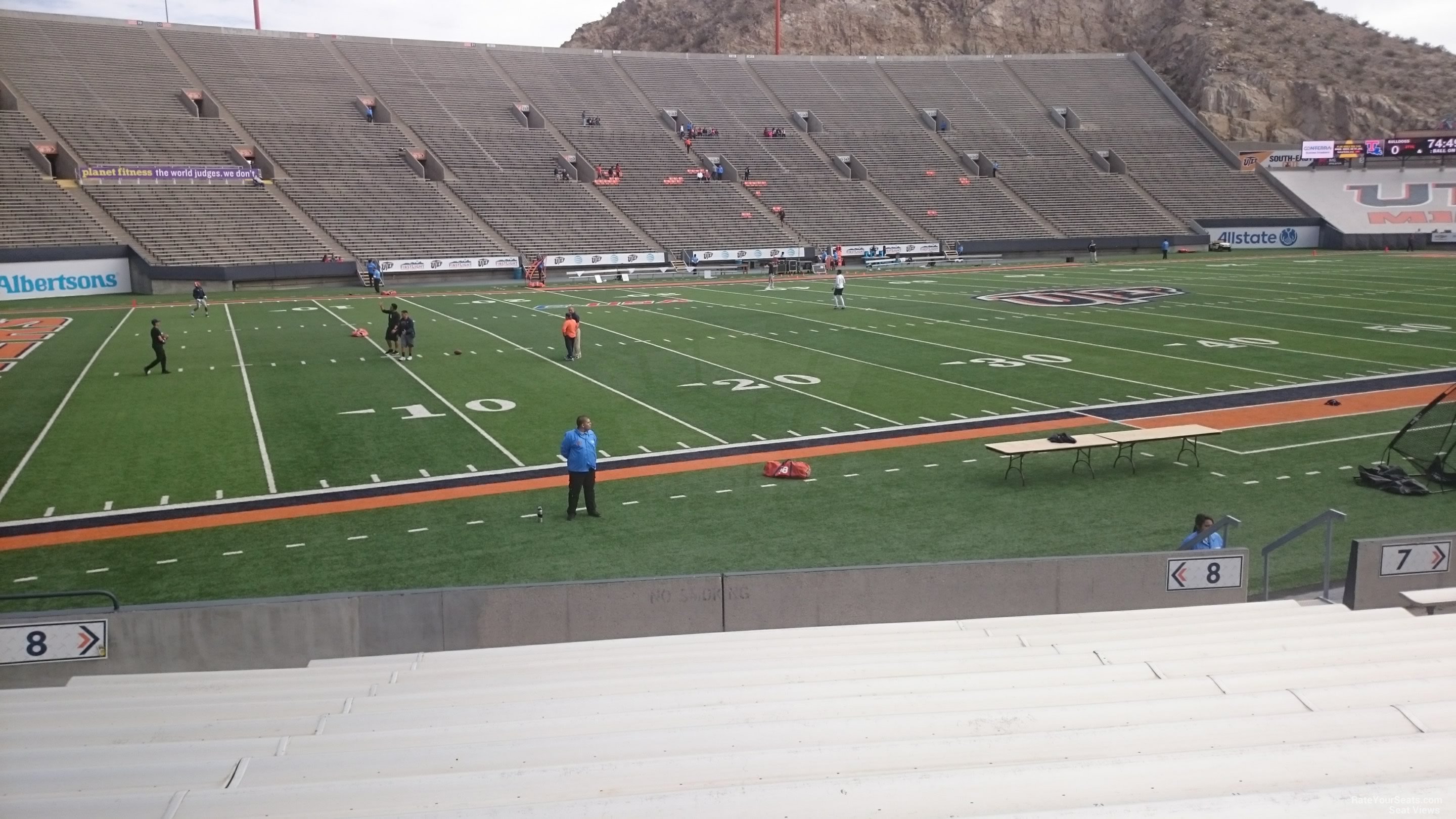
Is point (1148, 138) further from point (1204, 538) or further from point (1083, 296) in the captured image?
point (1204, 538)

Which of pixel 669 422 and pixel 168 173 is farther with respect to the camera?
pixel 168 173

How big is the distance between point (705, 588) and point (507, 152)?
5520 cm

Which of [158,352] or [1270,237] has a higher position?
[1270,237]

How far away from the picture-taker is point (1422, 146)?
6600 cm

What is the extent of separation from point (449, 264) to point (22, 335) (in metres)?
20.6

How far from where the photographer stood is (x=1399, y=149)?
66438mm

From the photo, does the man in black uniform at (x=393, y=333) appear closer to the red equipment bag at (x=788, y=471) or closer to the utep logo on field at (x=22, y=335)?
the utep logo on field at (x=22, y=335)

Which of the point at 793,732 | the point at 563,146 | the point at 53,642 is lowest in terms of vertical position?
the point at 53,642

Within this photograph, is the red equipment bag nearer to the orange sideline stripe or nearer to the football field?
the football field

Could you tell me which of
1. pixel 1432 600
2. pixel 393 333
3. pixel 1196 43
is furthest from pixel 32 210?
pixel 1196 43

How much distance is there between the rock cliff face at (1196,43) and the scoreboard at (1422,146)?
21.8 meters

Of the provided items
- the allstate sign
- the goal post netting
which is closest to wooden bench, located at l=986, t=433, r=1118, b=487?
the goal post netting

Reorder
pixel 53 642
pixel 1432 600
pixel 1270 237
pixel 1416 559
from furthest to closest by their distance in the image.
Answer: pixel 1270 237, pixel 1416 559, pixel 53 642, pixel 1432 600

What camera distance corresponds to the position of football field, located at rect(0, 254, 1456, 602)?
12.3 metres
